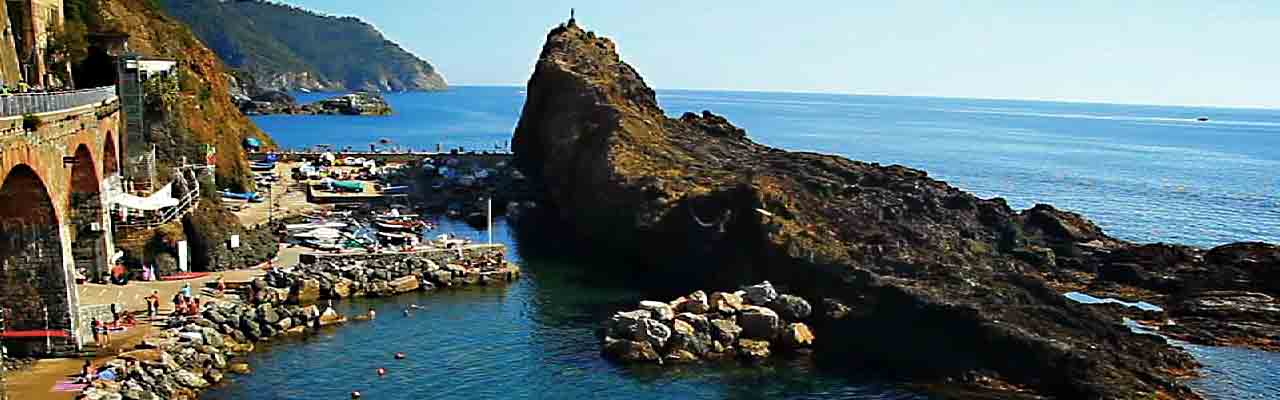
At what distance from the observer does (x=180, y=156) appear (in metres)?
61.2

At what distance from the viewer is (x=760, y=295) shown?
1860 inches

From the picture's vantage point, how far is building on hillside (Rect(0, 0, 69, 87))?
53531 mm

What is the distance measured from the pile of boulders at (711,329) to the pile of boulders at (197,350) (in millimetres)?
14286

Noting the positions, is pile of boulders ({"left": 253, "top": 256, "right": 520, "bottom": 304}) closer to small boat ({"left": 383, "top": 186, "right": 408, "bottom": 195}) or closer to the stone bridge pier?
the stone bridge pier

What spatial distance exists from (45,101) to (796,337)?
31.0 metres

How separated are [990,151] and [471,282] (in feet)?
436

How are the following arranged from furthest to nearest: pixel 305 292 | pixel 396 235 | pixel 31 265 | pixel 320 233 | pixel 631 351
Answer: pixel 396 235
pixel 320 233
pixel 305 292
pixel 631 351
pixel 31 265

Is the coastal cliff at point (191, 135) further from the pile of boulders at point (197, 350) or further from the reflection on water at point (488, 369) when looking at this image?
the reflection on water at point (488, 369)

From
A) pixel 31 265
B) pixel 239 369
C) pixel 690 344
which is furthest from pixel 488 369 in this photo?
pixel 31 265

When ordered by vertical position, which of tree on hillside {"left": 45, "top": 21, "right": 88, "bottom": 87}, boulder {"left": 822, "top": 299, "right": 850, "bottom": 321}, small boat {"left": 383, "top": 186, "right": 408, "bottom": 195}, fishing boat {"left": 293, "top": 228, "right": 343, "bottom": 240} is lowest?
boulder {"left": 822, "top": 299, "right": 850, "bottom": 321}

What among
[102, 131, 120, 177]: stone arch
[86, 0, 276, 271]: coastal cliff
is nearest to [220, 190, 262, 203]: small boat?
[86, 0, 276, 271]: coastal cliff

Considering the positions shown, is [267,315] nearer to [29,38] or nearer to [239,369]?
[239,369]

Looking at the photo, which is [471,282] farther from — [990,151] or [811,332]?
[990,151]

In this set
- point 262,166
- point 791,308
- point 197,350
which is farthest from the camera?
point 262,166
